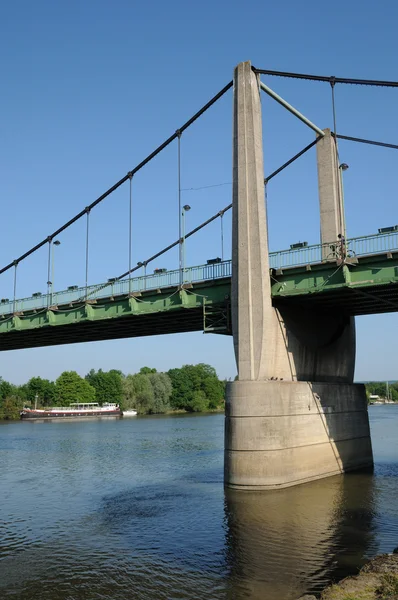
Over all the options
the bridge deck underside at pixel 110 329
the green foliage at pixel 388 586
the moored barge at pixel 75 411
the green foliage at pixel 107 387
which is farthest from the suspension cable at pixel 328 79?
the green foliage at pixel 107 387

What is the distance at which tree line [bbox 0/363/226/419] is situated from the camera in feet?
425

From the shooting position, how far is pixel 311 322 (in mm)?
31094

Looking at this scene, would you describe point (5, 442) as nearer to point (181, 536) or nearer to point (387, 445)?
point (387, 445)

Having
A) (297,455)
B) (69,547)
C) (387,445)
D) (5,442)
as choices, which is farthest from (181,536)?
(5,442)

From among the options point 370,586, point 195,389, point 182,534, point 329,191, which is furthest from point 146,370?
point 370,586

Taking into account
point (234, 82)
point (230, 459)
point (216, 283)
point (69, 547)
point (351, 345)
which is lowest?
point (69, 547)

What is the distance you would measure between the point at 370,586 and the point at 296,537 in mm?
6767

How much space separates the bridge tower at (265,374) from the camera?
2584 cm

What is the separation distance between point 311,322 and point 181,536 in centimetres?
1488

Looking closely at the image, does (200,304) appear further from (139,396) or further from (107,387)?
(107,387)

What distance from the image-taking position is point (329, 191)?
34031mm

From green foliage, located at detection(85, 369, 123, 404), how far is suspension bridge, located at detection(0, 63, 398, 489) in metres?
98.6

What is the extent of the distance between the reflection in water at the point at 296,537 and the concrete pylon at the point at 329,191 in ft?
44.2

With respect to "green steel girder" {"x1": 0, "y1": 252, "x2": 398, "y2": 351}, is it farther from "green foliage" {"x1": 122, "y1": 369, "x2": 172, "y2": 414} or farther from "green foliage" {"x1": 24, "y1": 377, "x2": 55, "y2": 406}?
"green foliage" {"x1": 24, "y1": 377, "x2": 55, "y2": 406}
